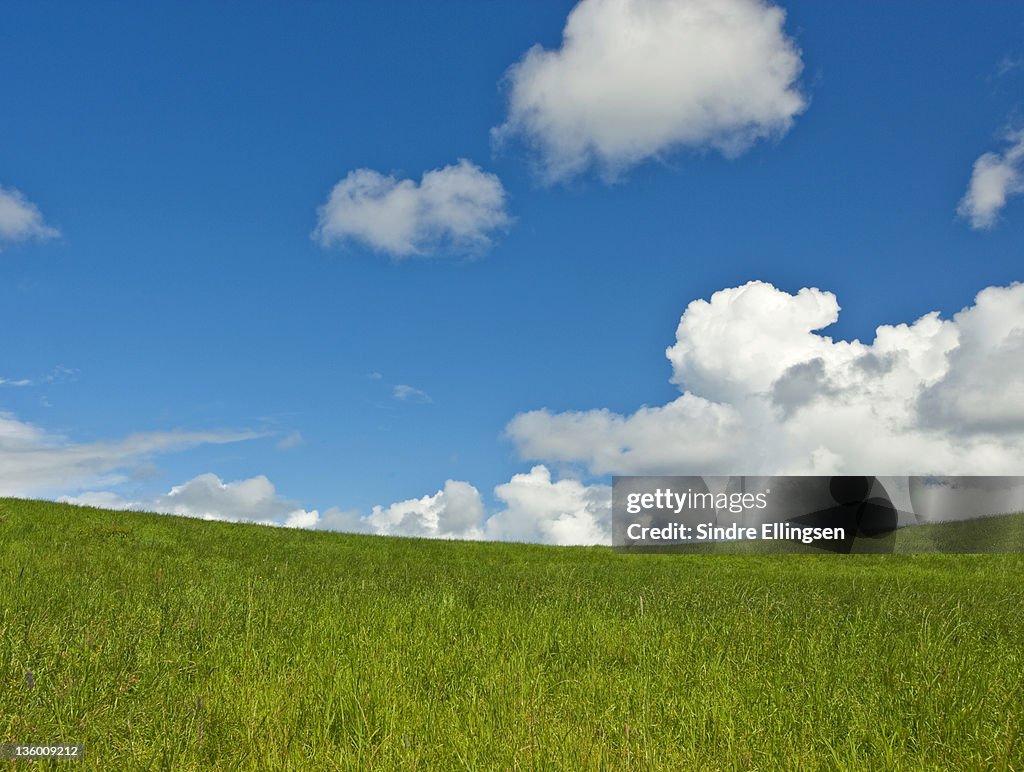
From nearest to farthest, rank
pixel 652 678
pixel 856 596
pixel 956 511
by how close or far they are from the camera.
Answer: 1. pixel 652 678
2. pixel 856 596
3. pixel 956 511

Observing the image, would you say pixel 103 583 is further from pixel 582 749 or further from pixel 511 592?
pixel 582 749

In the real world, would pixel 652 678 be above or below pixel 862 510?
below

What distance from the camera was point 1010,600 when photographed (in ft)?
48.5

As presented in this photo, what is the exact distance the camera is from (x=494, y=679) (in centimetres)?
644

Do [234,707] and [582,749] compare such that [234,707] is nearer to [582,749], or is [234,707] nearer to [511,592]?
[582,749]

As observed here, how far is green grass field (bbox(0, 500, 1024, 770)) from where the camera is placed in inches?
199

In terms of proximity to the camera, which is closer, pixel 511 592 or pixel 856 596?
pixel 511 592

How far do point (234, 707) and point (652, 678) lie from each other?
3676 millimetres

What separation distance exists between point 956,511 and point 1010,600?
68.5 ft

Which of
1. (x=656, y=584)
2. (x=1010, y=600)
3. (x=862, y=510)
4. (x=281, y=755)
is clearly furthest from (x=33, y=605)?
(x=862, y=510)

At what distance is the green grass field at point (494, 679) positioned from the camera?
505 centimetres

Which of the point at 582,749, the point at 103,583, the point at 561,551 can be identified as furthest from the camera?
the point at 561,551

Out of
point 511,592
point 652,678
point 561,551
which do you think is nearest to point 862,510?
point 561,551

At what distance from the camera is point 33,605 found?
9.33 metres
